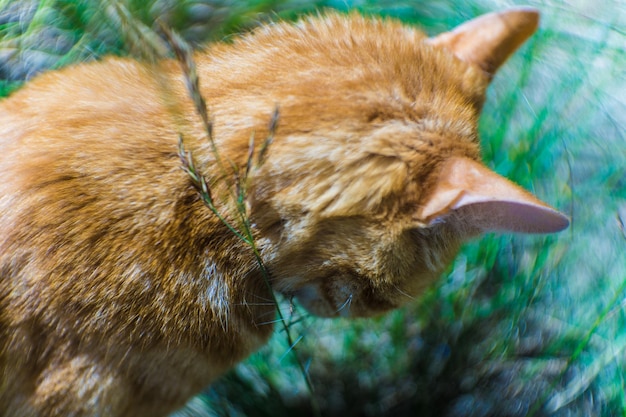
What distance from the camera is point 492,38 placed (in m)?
1.71

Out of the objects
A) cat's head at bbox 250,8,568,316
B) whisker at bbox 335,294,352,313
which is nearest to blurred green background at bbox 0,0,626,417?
whisker at bbox 335,294,352,313

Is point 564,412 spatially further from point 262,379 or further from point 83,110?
point 83,110

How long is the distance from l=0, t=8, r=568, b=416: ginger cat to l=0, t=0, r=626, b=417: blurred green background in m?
0.49

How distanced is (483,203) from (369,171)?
0.24 metres

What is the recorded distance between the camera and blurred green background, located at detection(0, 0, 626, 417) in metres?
1.97

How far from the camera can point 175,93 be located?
148 centimetres

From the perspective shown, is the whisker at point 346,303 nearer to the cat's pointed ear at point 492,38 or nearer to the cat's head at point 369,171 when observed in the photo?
the cat's head at point 369,171

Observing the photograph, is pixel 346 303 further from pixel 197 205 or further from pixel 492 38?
pixel 492 38

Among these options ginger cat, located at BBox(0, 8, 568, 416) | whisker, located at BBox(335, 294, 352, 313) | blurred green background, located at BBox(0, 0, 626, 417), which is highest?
ginger cat, located at BBox(0, 8, 568, 416)

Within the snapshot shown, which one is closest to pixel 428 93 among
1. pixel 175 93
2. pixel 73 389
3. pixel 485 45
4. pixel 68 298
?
pixel 485 45

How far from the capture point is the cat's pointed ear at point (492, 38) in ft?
5.55

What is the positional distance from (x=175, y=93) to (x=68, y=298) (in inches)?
18.3

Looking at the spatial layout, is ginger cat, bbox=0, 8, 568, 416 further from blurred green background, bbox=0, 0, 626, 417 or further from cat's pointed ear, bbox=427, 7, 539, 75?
blurred green background, bbox=0, 0, 626, 417

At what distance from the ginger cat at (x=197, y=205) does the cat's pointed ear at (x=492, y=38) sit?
0.17 metres
